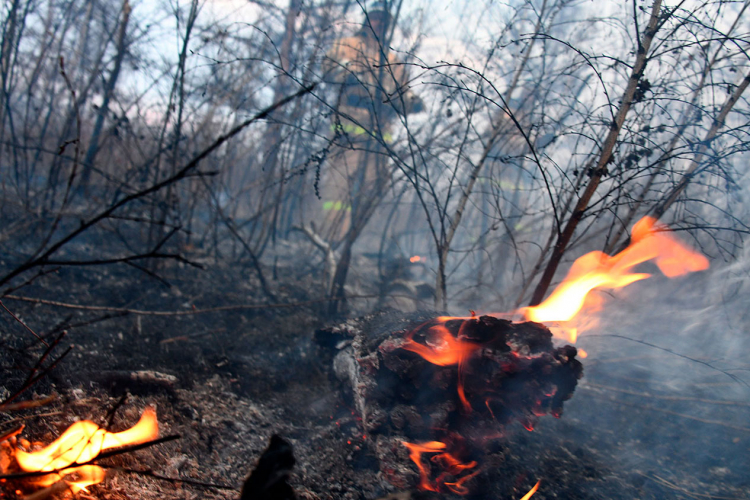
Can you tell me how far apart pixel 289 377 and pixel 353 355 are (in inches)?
43.4

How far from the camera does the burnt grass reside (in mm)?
2752

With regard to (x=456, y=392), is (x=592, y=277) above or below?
above

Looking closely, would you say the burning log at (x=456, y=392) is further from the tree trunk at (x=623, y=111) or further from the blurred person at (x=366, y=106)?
the blurred person at (x=366, y=106)

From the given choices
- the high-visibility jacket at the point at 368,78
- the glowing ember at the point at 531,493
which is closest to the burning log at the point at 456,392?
the glowing ember at the point at 531,493

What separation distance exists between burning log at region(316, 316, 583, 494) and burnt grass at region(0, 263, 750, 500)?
0.13 meters

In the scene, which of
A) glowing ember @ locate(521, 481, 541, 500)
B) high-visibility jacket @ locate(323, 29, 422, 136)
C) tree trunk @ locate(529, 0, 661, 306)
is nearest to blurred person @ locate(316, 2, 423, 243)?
high-visibility jacket @ locate(323, 29, 422, 136)

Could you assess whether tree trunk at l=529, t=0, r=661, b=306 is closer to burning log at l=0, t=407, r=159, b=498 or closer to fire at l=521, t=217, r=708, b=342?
fire at l=521, t=217, r=708, b=342

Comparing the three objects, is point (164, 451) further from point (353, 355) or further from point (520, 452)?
point (520, 452)

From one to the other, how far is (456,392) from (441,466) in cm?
57

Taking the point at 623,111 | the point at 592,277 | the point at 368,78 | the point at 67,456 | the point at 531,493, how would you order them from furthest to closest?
the point at 368,78, the point at 592,277, the point at 531,493, the point at 623,111, the point at 67,456

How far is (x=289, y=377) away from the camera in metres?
4.30

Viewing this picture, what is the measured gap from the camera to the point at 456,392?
3.13m

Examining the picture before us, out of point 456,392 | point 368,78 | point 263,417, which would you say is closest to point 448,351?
point 456,392

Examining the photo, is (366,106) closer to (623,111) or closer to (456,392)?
(623,111)
